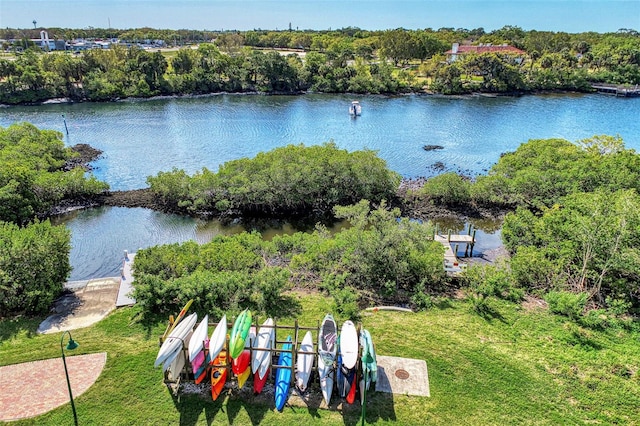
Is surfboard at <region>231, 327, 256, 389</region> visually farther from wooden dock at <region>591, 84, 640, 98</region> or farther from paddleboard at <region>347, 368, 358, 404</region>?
wooden dock at <region>591, 84, 640, 98</region>

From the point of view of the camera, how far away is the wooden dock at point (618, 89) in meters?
82.6

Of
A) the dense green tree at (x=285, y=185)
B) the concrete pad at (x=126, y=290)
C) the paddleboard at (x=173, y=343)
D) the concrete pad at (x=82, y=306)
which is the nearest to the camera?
the paddleboard at (x=173, y=343)

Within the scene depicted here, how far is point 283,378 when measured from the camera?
12.9 meters

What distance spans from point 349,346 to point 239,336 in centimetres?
319

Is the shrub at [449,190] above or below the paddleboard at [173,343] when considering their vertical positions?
below

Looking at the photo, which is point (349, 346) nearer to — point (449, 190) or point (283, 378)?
point (283, 378)

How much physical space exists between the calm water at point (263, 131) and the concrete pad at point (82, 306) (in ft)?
17.0

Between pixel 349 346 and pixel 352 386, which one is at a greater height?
pixel 349 346

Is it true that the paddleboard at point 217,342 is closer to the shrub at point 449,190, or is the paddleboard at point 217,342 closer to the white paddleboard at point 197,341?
the white paddleboard at point 197,341

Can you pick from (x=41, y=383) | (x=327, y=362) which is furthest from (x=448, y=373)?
(x=41, y=383)

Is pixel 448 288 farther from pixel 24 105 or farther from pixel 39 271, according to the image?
pixel 24 105

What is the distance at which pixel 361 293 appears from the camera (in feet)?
63.1

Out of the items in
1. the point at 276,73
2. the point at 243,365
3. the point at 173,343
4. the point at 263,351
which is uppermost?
the point at 276,73

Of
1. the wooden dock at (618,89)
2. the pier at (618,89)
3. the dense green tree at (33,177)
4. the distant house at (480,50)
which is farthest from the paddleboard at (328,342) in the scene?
the distant house at (480,50)
